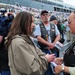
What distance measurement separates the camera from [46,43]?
473 centimetres

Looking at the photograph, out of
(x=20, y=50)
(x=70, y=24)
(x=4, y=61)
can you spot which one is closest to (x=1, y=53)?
(x=4, y=61)

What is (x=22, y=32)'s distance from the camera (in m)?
2.74

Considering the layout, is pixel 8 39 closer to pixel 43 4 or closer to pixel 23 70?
pixel 23 70

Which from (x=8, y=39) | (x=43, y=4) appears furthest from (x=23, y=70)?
(x=43, y=4)

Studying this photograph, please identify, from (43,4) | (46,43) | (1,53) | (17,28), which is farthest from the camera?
(43,4)

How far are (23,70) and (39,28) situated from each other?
2.35 meters

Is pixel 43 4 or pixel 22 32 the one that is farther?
pixel 43 4

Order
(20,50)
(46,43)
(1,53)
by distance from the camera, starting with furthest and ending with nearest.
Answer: (46,43)
(1,53)
(20,50)

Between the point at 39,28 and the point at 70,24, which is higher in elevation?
the point at 70,24

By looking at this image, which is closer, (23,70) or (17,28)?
(23,70)

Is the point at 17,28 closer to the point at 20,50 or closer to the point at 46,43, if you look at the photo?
the point at 20,50

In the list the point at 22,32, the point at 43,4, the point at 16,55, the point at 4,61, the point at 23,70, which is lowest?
the point at 43,4

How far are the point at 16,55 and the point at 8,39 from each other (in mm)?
296

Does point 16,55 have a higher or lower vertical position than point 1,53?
higher
